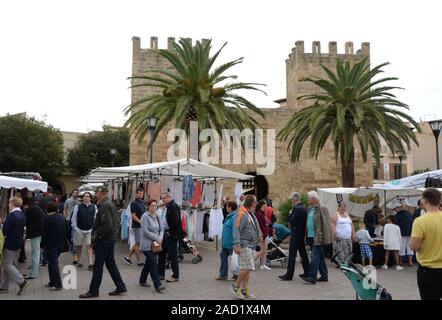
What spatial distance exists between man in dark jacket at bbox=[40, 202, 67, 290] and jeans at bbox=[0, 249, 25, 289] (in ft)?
1.58

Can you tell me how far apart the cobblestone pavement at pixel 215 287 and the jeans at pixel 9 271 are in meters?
0.21

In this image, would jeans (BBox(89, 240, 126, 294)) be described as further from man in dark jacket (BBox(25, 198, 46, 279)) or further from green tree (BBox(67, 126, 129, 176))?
green tree (BBox(67, 126, 129, 176))

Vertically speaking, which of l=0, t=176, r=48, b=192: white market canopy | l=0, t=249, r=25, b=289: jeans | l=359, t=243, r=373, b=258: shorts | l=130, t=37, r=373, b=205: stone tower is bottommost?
l=359, t=243, r=373, b=258: shorts

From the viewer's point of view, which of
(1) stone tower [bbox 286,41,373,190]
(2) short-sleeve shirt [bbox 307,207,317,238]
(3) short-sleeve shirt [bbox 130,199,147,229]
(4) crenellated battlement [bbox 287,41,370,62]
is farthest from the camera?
(4) crenellated battlement [bbox 287,41,370,62]

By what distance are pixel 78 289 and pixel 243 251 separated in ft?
9.70

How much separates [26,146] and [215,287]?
33159mm

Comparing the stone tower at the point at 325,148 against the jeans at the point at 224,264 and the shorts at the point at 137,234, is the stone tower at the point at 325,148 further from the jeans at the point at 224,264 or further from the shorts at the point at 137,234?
the jeans at the point at 224,264

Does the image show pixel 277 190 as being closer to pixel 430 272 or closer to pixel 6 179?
pixel 6 179

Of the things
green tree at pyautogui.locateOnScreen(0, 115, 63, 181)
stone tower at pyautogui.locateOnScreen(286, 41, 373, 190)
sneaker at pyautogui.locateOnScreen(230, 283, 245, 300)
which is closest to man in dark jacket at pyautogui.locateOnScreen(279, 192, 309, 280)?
sneaker at pyautogui.locateOnScreen(230, 283, 245, 300)

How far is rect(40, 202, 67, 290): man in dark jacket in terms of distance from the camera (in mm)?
7547

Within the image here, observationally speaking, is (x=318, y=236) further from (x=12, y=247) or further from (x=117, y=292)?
(x=12, y=247)
